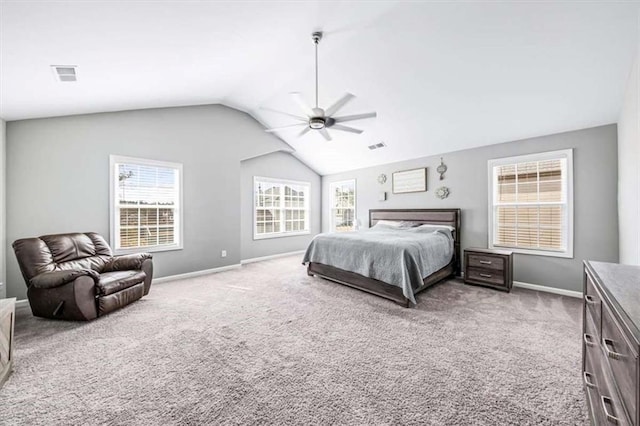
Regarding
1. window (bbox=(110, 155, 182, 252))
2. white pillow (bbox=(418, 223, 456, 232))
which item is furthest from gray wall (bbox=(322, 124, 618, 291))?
window (bbox=(110, 155, 182, 252))

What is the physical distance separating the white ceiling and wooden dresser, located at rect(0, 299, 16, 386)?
2055 mm

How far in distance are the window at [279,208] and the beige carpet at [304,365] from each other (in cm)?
334

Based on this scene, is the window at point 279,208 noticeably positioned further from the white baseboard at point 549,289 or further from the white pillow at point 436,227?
the white baseboard at point 549,289

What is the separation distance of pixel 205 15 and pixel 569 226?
5410mm

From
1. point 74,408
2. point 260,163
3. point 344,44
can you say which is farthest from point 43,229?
point 344,44

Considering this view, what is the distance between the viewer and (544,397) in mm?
1711

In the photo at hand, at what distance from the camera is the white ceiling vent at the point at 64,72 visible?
249 centimetres

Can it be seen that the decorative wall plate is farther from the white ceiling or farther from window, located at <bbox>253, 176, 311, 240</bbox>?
window, located at <bbox>253, 176, 311, 240</bbox>

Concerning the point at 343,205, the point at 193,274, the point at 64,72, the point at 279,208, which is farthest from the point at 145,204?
the point at 343,205

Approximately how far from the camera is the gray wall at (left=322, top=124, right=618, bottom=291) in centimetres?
353

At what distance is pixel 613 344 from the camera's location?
41.1 inches

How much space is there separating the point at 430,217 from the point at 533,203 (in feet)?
5.43

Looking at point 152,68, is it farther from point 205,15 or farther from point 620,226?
point 620,226

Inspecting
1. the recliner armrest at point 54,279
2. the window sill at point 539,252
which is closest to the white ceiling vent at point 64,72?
the recliner armrest at point 54,279
